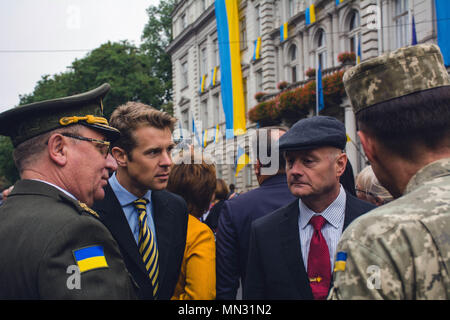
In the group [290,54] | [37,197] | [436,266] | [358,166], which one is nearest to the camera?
[436,266]

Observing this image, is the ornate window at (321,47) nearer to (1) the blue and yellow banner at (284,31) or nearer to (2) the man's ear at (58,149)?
(1) the blue and yellow banner at (284,31)

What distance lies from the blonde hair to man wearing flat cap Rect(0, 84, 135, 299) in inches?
97.9

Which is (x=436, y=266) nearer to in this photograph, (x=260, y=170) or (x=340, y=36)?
(x=260, y=170)

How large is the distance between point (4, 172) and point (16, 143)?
44281 millimetres

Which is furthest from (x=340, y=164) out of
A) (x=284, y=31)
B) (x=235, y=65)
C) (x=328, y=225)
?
(x=284, y=31)

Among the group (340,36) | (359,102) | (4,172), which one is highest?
(340,36)

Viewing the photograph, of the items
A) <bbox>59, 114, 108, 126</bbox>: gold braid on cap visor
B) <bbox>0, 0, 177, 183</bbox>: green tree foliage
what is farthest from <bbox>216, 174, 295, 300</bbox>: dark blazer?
<bbox>0, 0, 177, 183</bbox>: green tree foliage

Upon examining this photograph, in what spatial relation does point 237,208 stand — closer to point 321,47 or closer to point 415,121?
point 415,121

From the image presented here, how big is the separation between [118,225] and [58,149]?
78cm

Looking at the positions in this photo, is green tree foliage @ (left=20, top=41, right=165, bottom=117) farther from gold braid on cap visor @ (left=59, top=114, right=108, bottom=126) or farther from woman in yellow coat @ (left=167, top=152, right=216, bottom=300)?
gold braid on cap visor @ (left=59, top=114, right=108, bottom=126)

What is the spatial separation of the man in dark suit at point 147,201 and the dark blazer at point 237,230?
319mm

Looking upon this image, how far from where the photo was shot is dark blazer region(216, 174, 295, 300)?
319 centimetres
